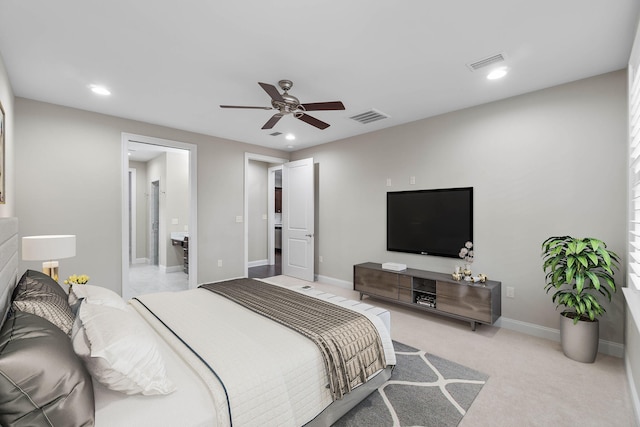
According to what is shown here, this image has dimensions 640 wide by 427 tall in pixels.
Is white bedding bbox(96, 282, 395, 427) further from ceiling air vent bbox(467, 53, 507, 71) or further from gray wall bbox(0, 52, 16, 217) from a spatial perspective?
ceiling air vent bbox(467, 53, 507, 71)

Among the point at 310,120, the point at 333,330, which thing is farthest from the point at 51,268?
the point at 310,120

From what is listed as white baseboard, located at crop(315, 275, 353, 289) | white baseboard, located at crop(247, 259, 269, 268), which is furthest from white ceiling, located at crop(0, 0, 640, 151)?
white baseboard, located at crop(247, 259, 269, 268)

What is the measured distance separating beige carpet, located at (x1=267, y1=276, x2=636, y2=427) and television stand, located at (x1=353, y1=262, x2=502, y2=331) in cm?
20

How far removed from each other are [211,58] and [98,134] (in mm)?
2393

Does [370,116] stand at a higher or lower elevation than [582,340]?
higher

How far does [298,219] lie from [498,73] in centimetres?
390

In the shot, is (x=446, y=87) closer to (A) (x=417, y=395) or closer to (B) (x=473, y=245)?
(B) (x=473, y=245)

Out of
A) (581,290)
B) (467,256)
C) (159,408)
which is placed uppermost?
(467,256)

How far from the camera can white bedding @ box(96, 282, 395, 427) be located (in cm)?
118

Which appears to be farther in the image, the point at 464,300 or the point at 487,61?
the point at 464,300

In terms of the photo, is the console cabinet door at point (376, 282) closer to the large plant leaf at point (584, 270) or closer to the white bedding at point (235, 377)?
the large plant leaf at point (584, 270)

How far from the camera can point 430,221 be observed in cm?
397

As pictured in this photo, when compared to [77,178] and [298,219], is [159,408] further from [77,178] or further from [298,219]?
[298,219]

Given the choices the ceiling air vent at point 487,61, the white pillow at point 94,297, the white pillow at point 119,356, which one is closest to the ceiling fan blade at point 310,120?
the ceiling air vent at point 487,61
